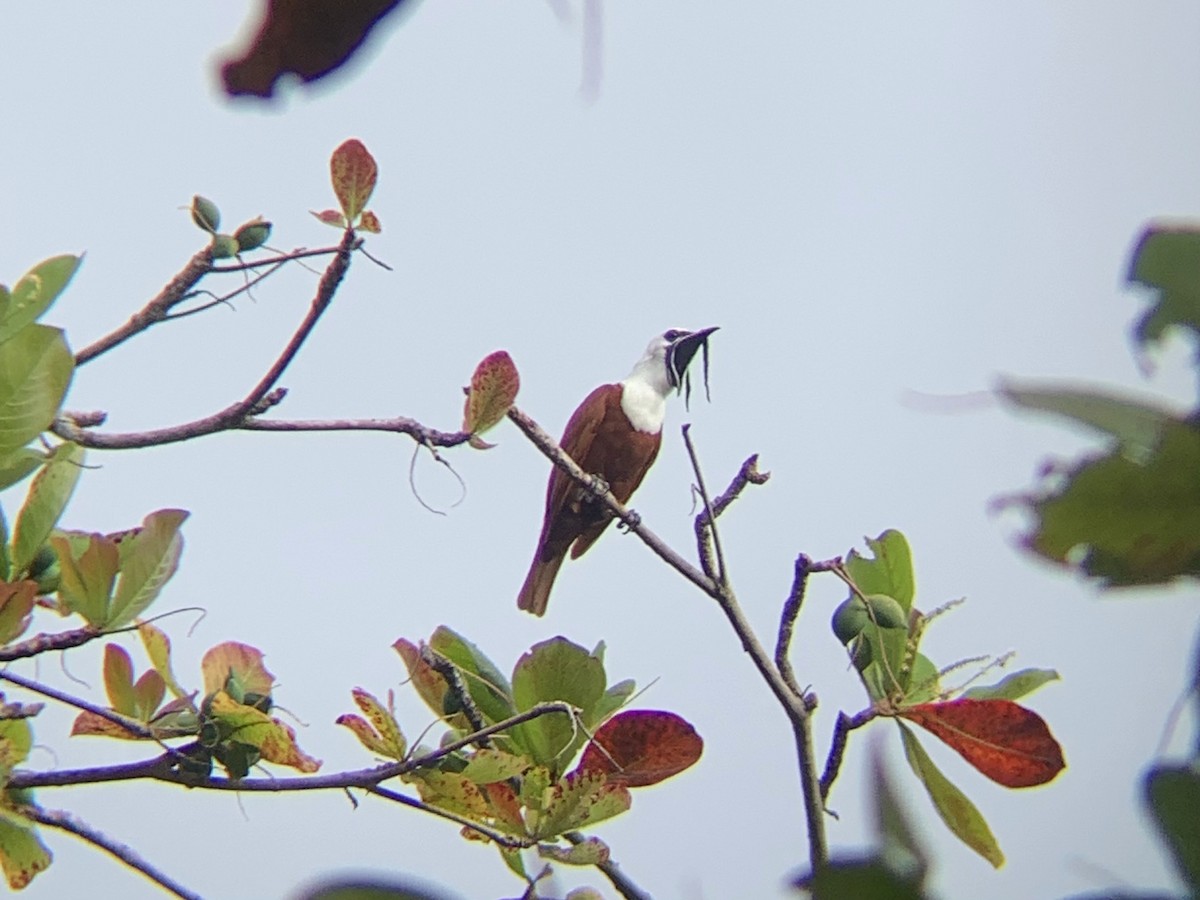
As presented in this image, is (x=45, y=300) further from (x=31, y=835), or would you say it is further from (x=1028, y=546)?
(x=1028, y=546)

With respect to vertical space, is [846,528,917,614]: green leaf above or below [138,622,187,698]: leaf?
above

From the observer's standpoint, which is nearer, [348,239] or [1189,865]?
[1189,865]

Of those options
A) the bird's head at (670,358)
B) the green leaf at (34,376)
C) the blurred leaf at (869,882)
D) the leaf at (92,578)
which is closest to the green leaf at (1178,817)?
the blurred leaf at (869,882)

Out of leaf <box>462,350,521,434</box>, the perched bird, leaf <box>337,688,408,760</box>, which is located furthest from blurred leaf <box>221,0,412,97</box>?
the perched bird

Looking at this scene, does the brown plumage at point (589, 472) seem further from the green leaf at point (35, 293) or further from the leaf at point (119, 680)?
the green leaf at point (35, 293)

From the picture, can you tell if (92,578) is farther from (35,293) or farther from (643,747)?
(643,747)

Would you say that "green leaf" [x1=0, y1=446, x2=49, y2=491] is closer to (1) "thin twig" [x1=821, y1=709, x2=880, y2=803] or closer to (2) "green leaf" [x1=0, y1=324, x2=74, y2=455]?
(2) "green leaf" [x1=0, y1=324, x2=74, y2=455]

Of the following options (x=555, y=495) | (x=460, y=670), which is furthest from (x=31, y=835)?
(x=555, y=495)
